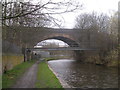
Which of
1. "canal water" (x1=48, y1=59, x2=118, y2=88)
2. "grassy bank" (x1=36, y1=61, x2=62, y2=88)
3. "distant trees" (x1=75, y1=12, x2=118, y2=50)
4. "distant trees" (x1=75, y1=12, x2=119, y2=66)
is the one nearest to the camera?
"grassy bank" (x1=36, y1=61, x2=62, y2=88)

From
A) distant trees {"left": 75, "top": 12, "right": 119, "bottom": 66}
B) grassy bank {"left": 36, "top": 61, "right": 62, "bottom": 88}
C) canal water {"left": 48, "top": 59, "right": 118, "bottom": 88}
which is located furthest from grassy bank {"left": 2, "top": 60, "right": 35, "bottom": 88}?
distant trees {"left": 75, "top": 12, "right": 119, "bottom": 66}

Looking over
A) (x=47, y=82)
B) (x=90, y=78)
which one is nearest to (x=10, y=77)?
(x=47, y=82)

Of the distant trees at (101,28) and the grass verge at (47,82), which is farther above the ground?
the distant trees at (101,28)

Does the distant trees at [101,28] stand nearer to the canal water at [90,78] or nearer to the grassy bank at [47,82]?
the canal water at [90,78]

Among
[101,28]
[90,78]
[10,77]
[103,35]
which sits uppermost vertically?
[101,28]

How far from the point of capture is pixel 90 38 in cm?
5191

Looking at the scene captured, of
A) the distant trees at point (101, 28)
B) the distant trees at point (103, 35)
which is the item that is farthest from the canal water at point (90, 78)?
the distant trees at point (101, 28)

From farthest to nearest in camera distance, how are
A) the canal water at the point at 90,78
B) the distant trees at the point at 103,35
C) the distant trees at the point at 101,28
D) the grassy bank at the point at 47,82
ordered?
the distant trees at the point at 101,28 → the distant trees at the point at 103,35 → the canal water at the point at 90,78 → the grassy bank at the point at 47,82

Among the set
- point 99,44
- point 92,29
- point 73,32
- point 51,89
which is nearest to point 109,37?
point 99,44

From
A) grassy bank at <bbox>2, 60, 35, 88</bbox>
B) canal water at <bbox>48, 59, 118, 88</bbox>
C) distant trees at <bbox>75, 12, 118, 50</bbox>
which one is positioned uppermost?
distant trees at <bbox>75, 12, 118, 50</bbox>

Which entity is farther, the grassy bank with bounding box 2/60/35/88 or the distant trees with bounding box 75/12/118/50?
the distant trees with bounding box 75/12/118/50

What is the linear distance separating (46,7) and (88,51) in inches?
1737

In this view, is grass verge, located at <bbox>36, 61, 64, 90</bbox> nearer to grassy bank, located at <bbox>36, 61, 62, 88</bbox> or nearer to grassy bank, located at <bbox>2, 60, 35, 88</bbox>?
grassy bank, located at <bbox>36, 61, 62, 88</bbox>

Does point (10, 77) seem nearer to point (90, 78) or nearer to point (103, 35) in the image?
point (90, 78)
